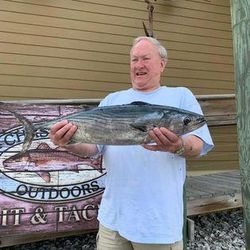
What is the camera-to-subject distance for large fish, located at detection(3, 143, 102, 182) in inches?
152

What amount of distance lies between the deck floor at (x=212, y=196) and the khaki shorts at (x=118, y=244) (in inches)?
94.6

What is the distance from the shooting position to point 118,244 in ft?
6.81

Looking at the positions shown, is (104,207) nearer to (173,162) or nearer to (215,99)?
(173,162)

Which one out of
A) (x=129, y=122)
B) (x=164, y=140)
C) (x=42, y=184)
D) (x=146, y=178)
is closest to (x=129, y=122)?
(x=129, y=122)

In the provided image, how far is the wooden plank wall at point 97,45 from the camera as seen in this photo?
5.36 meters

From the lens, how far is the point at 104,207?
2.13 metres

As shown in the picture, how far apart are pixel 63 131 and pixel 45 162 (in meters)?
2.16

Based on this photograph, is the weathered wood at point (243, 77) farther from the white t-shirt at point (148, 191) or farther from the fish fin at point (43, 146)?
the fish fin at point (43, 146)

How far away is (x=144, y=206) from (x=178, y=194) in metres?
0.18

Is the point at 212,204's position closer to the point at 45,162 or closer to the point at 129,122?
the point at 45,162

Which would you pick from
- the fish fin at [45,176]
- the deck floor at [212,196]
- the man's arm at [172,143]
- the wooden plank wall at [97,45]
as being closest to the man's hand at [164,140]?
the man's arm at [172,143]

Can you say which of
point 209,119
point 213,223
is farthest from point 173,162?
point 213,223

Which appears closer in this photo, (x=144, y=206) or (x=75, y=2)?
(x=144, y=206)

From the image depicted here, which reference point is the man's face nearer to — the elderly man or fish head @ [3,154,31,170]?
the elderly man
